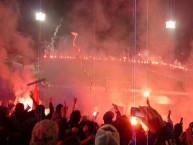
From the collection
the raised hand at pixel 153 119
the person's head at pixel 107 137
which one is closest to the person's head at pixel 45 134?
the person's head at pixel 107 137

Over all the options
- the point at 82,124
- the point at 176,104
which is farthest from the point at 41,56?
the point at 82,124

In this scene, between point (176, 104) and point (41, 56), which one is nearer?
point (176, 104)

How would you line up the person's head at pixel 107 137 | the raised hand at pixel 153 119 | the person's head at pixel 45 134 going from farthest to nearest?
the raised hand at pixel 153 119 → the person's head at pixel 107 137 → the person's head at pixel 45 134

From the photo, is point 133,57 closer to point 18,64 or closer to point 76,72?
point 76,72

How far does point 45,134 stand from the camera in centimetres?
306

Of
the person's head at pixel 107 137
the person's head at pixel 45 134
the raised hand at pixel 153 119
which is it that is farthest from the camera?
the raised hand at pixel 153 119

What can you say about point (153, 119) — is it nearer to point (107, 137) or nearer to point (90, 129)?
point (107, 137)

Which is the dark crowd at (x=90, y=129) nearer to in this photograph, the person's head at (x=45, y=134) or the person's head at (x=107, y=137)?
the person's head at (x=107, y=137)

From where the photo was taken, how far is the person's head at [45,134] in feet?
9.98

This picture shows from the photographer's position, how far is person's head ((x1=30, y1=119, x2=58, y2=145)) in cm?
304

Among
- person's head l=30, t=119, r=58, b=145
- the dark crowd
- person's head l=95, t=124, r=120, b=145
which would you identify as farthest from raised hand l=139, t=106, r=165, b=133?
person's head l=30, t=119, r=58, b=145

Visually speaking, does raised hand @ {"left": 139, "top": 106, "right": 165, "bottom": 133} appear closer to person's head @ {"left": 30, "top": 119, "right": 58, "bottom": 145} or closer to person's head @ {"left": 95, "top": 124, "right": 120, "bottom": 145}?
person's head @ {"left": 95, "top": 124, "right": 120, "bottom": 145}

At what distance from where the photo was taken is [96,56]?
672 inches

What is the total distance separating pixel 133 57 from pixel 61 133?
1278cm
